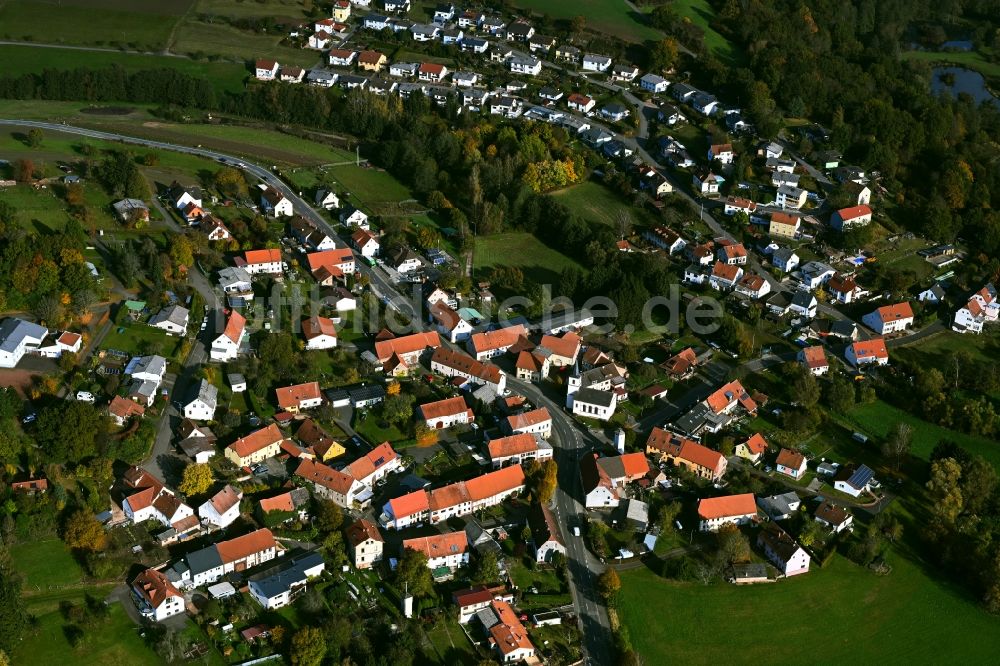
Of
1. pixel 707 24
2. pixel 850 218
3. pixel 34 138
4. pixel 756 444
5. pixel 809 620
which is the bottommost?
pixel 809 620

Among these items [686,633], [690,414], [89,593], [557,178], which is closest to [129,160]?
[557,178]

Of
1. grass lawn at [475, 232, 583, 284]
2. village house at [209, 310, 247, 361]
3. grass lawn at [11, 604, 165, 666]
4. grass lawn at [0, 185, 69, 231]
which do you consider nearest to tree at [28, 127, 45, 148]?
grass lawn at [0, 185, 69, 231]

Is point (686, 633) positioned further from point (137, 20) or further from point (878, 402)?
point (137, 20)

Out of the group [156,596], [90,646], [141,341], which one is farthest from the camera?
[141,341]

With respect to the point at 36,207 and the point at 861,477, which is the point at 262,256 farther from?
the point at 861,477

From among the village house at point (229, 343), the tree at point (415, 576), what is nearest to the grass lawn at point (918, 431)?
the tree at point (415, 576)

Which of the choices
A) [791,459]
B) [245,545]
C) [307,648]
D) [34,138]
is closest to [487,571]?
[307,648]

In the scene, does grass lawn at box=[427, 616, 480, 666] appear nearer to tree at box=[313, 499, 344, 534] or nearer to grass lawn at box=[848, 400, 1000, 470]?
tree at box=[313, 499, 344, 534]
